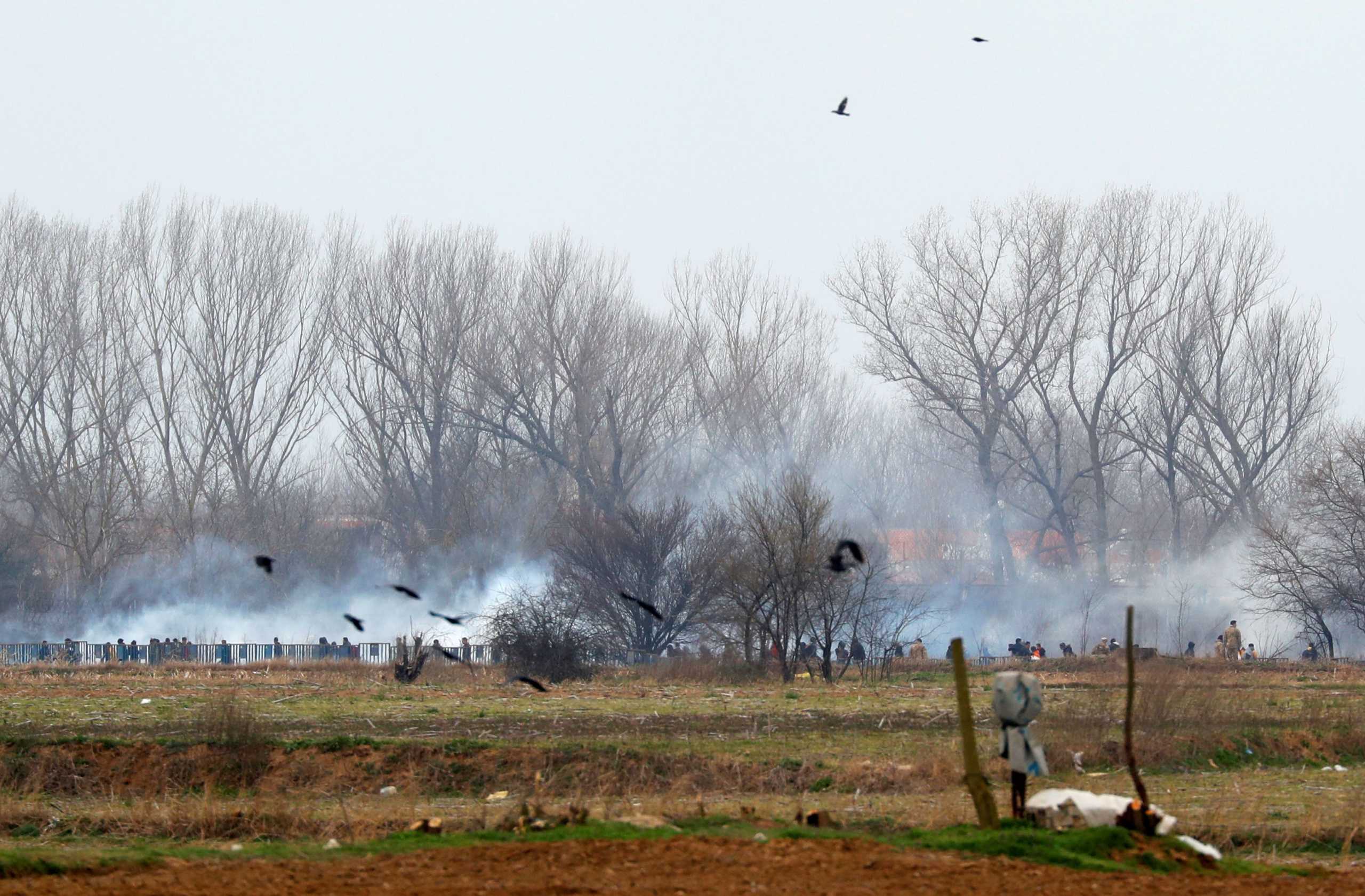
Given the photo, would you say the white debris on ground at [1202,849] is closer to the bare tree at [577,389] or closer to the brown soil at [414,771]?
the brown soil at [414,771]

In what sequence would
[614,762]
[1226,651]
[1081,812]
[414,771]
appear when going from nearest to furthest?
[1081,812] → [614,762] → [414,771] → [1226,651]

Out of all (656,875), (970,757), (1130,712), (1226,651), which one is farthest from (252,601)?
(1130,712)

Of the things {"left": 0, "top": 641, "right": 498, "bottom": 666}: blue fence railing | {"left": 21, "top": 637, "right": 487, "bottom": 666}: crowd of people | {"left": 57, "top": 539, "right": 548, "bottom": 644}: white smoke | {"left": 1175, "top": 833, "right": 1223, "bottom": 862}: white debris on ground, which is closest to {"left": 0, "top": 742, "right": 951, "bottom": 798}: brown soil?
{"left": 1175, "top": 833, "right": 1223, "bottom": 862}: white debris on ground

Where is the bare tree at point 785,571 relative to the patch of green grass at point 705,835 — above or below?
above

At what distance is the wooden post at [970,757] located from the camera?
1122 centimetres

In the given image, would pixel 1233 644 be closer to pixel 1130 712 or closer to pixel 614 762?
pixel 614 762

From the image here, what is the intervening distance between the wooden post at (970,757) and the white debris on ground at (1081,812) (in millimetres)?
379

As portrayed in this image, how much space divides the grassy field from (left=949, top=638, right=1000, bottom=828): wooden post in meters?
0.87

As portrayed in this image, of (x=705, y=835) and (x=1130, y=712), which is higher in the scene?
(x=1130, y=712)

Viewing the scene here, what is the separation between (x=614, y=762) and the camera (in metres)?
18.3

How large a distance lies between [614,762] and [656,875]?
26.8 ft

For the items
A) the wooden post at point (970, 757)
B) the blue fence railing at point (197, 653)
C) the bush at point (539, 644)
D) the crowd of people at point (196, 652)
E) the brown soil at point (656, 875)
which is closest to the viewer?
the brown soil at point (656, 875)

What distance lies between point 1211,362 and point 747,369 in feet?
63.2

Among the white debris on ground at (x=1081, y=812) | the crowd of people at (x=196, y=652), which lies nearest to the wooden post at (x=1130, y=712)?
the white debris on ground at (x=1081, y=812)
